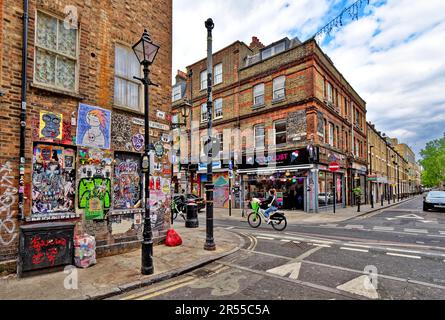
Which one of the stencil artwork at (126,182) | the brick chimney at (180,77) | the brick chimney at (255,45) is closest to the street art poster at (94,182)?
the stencil artwork at (126,182)

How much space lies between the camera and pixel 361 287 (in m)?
4.58

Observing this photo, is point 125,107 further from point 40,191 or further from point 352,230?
point 352,230

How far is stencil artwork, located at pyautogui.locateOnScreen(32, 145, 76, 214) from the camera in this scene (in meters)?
5.68

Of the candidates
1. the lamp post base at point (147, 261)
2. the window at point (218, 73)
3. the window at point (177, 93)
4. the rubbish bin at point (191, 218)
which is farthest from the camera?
the window at point (177, 93)

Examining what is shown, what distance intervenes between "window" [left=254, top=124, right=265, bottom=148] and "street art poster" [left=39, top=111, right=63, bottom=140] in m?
16.0

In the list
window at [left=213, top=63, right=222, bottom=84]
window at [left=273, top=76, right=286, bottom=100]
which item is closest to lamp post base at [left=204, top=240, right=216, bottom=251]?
window at [left=273, top=76, right=286, bottom=100]

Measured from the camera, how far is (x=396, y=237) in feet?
30.7

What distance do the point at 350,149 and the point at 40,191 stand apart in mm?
25548

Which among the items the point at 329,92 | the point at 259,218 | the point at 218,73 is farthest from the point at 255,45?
the point at 259,218

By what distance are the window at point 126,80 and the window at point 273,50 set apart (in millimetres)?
16235

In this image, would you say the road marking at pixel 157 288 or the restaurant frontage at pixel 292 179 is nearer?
the road marking at pixel 157 288

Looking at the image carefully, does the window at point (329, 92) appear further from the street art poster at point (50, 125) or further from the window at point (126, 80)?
the street art poster at point (50, 125)

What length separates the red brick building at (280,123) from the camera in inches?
706
